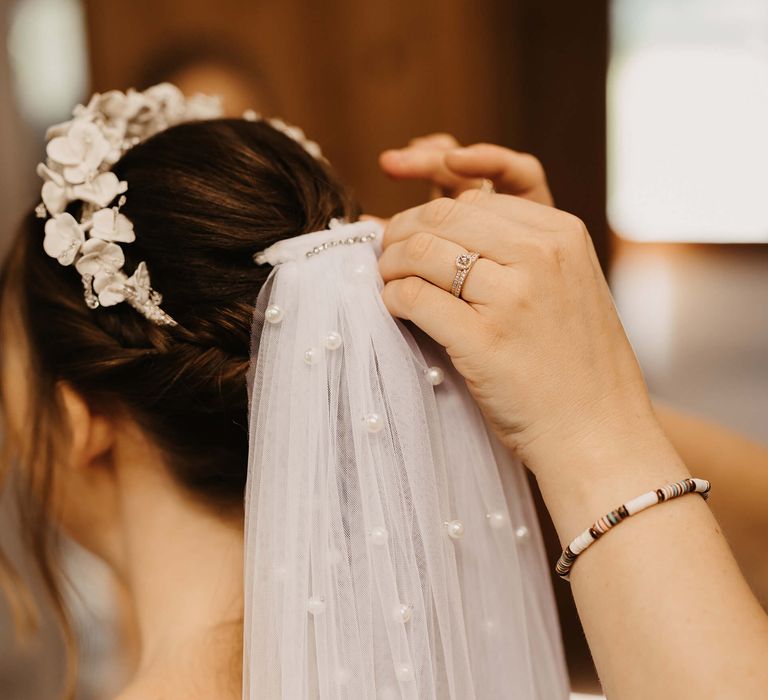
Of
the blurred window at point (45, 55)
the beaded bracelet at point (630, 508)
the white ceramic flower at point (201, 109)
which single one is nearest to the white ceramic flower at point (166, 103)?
the white ceramic flower at point (201, 109)

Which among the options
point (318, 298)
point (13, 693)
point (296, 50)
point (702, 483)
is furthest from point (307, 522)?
point (296, 50)

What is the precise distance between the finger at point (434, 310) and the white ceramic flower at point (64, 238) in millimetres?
359

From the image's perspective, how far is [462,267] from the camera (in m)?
0.73

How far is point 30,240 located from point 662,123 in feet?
8.54

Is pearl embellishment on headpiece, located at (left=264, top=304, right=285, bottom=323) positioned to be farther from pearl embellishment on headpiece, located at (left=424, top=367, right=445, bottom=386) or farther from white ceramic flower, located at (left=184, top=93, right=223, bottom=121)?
white ceramic flower, located at (left=184, top=93, right=223, bottom=121)

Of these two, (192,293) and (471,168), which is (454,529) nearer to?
(192,293)

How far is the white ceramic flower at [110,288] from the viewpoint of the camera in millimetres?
838

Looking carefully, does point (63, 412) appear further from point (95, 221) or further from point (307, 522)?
point (307, 522)

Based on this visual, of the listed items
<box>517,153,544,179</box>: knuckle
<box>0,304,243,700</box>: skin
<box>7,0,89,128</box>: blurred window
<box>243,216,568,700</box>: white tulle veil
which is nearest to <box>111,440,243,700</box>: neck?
<box>0,304,243,700</box>: skin

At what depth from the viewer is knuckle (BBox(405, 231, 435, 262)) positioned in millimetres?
755

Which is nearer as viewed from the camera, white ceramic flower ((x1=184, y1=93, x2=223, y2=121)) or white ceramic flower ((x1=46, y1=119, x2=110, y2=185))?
white ceramic flower ((x1=46, y1=119, x2=110, y2=185))

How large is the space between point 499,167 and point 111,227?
1.68ft

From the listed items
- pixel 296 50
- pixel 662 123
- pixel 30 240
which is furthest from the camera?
pixel 662 123

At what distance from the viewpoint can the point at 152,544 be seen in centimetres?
94
